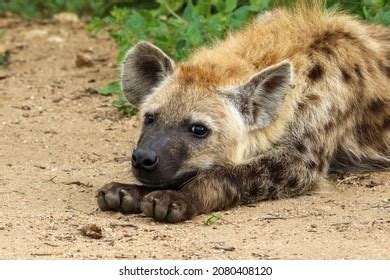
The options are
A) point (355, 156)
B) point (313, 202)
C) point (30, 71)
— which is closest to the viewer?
point (313, 202)

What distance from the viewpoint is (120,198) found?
482 cm

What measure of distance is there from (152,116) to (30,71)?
108 inches

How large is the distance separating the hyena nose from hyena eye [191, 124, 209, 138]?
0.88 feet

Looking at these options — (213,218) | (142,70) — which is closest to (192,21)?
(142,70)

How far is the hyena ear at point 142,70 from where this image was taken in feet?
17.2

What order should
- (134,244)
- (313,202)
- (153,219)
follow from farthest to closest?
(313,202), (153,219), (134,244)

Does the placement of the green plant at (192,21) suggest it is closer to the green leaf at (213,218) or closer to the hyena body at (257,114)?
the hyena body at (257,114)

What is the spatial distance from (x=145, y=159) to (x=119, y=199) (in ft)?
0.73

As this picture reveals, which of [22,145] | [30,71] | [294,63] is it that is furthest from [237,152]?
[30,71]

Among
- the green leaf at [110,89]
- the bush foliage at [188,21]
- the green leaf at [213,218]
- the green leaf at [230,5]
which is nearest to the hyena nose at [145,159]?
the green leaf at [213,218]

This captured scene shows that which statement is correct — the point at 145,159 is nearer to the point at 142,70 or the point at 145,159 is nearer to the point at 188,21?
the point at 142,70

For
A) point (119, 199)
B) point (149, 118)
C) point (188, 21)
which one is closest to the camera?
point (119, 199)

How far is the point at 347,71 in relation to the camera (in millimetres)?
5332

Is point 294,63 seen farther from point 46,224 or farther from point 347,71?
point 46,224
